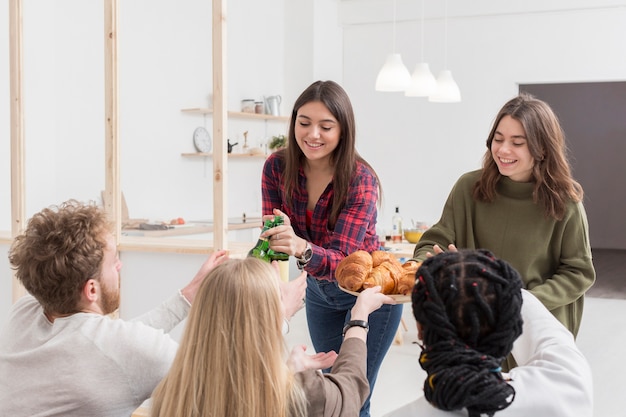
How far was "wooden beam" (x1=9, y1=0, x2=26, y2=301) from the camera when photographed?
3.23 metres

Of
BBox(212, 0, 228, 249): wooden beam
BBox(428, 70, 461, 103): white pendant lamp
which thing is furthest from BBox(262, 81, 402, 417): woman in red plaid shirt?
BBox(428, 70, 461, 103): white pendant lamp

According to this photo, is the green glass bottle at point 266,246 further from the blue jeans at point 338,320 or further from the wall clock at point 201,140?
the wall clock at point 201,140

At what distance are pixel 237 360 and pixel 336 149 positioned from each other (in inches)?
41.6

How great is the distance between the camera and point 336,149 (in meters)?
2.17

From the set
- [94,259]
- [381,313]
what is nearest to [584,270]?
[381,313]

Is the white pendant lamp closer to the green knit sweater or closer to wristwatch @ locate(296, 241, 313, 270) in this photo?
the green knit sweater

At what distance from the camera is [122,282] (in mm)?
2984

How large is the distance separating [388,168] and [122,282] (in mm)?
4923

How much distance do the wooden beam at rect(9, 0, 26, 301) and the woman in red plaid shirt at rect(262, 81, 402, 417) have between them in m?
1.56

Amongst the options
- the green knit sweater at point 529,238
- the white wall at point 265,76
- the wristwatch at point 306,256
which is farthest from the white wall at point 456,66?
the wristwatch at point 306,256

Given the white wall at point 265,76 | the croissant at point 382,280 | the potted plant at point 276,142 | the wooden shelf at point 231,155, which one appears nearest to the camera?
the croissant at point 382,280

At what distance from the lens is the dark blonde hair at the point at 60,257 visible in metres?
1.45

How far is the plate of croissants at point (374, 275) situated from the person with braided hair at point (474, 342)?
27.2 inches

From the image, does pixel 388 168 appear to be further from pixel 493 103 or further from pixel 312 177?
pixel 312 177
